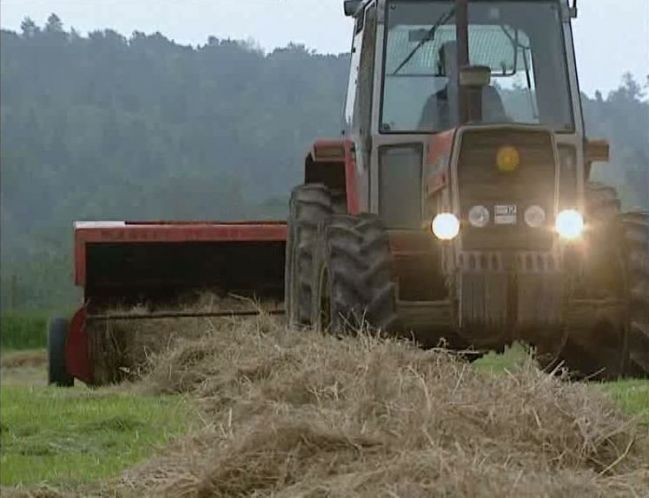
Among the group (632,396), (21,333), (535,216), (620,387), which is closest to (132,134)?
(21,333)

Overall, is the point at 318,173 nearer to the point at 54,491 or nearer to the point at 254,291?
the point at 254,291

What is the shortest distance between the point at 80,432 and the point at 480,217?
89.2 inches

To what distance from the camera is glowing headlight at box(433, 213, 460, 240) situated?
730cm

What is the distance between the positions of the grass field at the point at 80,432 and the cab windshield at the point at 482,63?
2089 mm

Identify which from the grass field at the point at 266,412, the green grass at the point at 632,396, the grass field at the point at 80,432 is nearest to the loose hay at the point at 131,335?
the grass field at the point at 266,412

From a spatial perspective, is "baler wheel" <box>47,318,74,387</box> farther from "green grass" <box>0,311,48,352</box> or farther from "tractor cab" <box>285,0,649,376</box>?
"green grass" <box>0,311,48,352</box>

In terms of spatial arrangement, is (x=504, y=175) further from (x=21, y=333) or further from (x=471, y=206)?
(x=21, y=333)

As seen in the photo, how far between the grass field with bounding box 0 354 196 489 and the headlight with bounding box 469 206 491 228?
5.49 ft

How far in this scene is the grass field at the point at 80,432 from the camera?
533cm

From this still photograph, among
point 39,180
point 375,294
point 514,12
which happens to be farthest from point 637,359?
point 39,180

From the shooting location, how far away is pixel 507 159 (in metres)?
7.30

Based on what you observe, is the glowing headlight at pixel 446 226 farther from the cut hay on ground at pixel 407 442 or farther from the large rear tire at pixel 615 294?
the cut hay on ground at pixel 407 442

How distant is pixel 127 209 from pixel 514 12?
3545 centimetres

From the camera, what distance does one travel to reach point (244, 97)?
1780 inches
